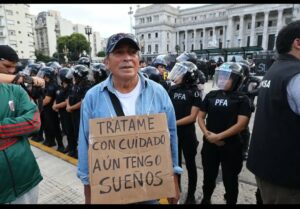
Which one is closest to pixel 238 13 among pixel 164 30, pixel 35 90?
pixel 164 30

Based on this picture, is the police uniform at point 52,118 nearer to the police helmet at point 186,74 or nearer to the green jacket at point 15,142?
the police helmet at point 186,74

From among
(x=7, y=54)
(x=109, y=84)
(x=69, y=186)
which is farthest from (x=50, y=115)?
(x=109, y=84)

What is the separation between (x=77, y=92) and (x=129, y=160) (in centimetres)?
323

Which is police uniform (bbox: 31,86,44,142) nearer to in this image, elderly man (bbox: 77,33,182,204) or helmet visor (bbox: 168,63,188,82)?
helmet visor (bbox: 168,63,188,82)

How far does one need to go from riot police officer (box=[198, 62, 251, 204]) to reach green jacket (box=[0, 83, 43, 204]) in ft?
6.54

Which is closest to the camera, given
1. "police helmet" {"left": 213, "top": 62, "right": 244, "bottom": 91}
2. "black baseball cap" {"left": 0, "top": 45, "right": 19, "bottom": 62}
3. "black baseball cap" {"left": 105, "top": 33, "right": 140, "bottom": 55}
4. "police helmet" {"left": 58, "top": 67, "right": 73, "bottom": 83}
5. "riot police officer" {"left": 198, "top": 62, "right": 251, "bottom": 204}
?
"black baseball cap" {"left": 105, "top": 33, "right": 140, "bottom": 55}

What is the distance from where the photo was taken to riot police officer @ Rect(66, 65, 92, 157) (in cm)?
440

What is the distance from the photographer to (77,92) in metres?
4.47

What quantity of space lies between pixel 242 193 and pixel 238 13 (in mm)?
72215

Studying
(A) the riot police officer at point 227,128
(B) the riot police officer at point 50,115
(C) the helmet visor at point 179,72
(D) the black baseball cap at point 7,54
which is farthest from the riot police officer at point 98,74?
(A) the riot police officer at point 227,128

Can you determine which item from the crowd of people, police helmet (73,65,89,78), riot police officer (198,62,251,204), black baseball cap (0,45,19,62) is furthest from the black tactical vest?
police helmet (73,65,89,78)

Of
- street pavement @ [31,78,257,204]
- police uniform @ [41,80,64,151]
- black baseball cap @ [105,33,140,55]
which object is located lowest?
street pavement @ [31,78,257,204]

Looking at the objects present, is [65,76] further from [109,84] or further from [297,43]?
[297,43]

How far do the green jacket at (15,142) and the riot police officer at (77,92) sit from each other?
7.15ft
